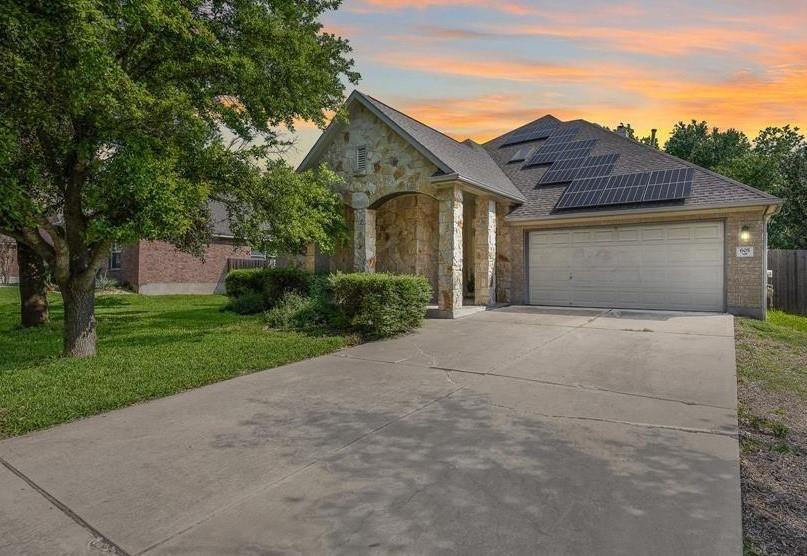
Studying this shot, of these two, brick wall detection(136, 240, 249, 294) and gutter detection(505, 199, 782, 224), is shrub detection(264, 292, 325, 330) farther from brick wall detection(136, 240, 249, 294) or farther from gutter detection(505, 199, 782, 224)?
brick wall detection(136, 240, 249, 294)

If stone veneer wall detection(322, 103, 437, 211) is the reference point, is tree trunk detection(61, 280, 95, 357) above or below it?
below

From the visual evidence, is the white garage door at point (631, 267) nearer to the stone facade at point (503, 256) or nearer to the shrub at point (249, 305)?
the stone facade at point (503, 256)

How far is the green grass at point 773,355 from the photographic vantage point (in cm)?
605

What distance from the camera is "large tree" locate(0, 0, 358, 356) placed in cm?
575

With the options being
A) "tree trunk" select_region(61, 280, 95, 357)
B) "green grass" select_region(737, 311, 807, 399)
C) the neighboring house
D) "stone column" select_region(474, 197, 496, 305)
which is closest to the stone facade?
"stone column" select_region(474, 197, 496, 305)

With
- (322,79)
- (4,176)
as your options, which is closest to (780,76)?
(322,79)

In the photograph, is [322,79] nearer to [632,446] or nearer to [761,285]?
[632,446]

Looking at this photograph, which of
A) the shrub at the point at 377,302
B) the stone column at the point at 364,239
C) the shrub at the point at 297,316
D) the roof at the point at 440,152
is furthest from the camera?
the stone column at the point at 364,239

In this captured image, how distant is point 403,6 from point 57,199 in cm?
760

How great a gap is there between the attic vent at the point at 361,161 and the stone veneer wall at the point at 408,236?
5.93 feet

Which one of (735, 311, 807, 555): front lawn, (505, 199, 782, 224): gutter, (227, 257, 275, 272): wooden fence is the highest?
(505, 199, 782, 224): gutter

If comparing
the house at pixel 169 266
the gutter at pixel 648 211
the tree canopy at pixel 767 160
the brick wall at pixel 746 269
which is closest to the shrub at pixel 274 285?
the house at pixel 169 266

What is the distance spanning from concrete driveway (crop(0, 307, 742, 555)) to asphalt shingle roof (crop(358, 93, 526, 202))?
741 cm

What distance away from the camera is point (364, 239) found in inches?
534
